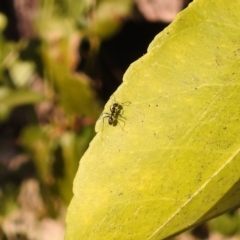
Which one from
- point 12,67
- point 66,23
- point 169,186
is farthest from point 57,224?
point 169,186

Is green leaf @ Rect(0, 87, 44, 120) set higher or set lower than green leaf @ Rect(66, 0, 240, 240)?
higher

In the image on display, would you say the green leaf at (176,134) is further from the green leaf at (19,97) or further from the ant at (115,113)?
the green leaf at (19,97)

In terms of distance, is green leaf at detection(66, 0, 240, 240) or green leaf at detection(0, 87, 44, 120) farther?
green leaf at detection(0, 87, 44, 120)

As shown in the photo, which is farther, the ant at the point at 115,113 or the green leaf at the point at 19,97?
the green leaf at the point at 19,97

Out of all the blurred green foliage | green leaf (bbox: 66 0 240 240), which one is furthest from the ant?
the blurred green foliage

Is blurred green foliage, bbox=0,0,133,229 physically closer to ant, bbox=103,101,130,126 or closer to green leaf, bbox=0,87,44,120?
green leaf, bbox=0,87,44,120

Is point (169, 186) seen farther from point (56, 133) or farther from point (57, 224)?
point (57, 224)

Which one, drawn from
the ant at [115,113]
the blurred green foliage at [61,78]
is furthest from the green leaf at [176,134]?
the blurred green foliage at [61,78]

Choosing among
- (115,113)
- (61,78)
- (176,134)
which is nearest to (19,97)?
(61,78)
